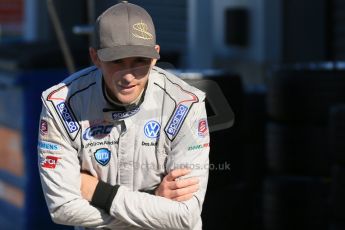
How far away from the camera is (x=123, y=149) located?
3523 mm

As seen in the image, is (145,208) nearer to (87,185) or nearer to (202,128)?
(87,185)

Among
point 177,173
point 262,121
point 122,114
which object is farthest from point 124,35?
point 262,121

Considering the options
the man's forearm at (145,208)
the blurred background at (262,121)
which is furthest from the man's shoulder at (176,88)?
the blurred background at (262,121)

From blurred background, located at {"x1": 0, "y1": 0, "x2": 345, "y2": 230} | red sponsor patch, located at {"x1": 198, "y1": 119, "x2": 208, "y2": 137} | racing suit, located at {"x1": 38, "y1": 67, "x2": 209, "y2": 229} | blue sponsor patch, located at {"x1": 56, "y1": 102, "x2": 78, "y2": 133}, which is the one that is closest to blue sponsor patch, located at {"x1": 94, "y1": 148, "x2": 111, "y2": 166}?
racing suit, located at {"x1": 38, "y1": 67, "x2": 209, "y2": 229}

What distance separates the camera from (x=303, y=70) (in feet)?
21.3

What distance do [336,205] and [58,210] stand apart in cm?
278

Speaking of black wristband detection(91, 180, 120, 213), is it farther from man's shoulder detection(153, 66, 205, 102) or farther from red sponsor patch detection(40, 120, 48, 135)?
man's shoulder detection(153, 66, 205, 102)

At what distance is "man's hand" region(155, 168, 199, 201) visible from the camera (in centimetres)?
352

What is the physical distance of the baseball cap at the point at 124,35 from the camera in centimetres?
341

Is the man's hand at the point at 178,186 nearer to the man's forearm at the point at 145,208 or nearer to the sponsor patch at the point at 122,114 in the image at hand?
the man's forearm at the point at 145,208

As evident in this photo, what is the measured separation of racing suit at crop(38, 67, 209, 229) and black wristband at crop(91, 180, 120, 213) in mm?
17

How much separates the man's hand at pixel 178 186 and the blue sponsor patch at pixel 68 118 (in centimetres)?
37

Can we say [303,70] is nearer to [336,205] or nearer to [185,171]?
[336,205]

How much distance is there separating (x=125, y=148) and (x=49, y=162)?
279mm
